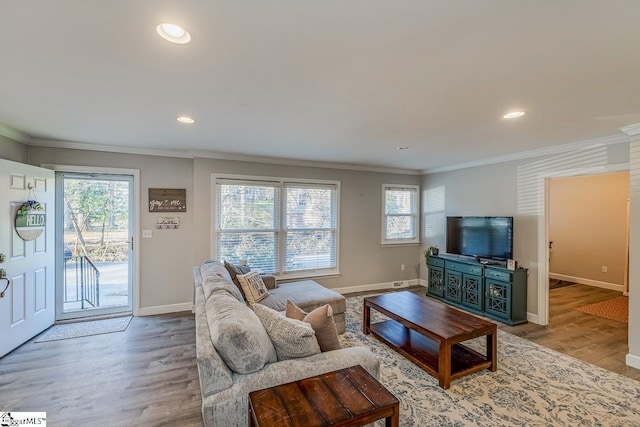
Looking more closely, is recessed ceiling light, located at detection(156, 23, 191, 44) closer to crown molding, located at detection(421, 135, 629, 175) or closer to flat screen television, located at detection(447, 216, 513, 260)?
crown molding, located at detection(421, 135, 629, 175)

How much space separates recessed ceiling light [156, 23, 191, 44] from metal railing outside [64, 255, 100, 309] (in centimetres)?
393

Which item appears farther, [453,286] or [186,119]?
[453,286]

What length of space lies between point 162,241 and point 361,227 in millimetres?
3365

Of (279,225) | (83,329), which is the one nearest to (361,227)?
(279,225)

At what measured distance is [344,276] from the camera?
5.34 m

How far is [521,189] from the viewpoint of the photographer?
13.9 ft

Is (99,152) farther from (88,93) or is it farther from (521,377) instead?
(521,377)

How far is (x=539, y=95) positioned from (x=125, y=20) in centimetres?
271

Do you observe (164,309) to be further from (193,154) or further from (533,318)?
(533,318)

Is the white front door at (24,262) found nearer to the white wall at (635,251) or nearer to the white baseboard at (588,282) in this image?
the white wall at (635,251)

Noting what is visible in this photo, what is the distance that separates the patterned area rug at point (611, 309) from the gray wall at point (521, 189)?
1222 millimetres

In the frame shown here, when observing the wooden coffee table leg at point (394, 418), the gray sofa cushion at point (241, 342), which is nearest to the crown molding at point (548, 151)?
the wooden coffee table leg at point (394, 418)

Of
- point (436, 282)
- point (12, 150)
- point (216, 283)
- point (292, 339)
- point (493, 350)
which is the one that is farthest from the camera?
point (436, 282)

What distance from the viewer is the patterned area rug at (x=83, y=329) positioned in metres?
3.46
